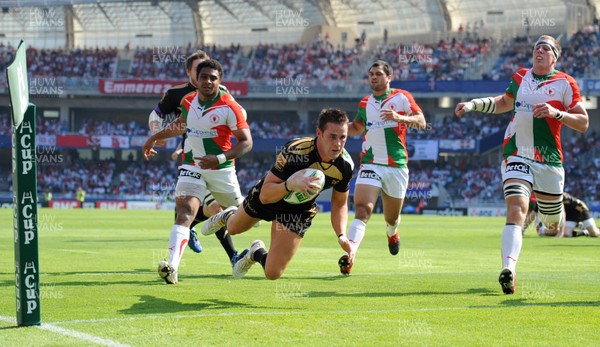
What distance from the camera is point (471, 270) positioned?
1346cm

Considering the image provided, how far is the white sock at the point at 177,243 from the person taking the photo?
1089cm

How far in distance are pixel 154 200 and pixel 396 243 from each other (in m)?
46.8

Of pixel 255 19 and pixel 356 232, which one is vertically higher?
pixel 255 19

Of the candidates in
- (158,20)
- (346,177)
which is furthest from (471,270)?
(158,20)

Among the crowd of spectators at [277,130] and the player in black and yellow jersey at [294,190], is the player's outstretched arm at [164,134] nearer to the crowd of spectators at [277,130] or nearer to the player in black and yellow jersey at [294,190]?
the player in black and yellow jersey at [294,190]

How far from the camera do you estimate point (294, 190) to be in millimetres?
8711

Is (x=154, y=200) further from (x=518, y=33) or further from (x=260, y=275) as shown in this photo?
(x=260, y=275)

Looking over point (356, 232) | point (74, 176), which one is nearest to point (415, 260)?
point (356, 232)

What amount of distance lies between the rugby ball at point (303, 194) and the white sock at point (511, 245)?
7.19 feet

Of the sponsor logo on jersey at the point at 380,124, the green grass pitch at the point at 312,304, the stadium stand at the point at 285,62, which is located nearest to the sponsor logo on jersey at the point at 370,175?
the sponsor logo on jersey at the point at 380,124

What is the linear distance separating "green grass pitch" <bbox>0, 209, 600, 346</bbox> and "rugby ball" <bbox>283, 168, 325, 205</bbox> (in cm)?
95

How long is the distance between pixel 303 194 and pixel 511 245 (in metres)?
2.35

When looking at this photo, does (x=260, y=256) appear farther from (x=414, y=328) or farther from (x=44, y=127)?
(x=44, y=127)

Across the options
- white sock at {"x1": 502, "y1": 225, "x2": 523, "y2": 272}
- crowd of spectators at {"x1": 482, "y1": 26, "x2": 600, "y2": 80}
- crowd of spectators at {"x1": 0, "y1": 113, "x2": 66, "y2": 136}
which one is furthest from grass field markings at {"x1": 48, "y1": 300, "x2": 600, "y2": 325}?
crowd of spectators at {"x1": 0, "y1": 113, "x2": 66, "y2": 136}
